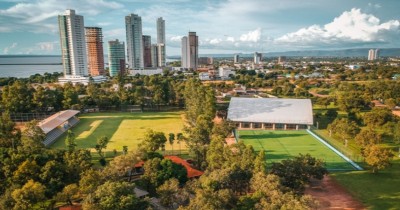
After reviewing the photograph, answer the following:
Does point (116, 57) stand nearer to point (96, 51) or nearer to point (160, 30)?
point (96, 51)

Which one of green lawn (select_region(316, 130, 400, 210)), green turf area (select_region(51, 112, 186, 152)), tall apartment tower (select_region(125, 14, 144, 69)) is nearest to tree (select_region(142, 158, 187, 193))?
green turf area (select_region(51, 112, 186, 152))

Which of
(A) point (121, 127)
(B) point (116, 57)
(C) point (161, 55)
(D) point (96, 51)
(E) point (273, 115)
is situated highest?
(D) point (96, 51)

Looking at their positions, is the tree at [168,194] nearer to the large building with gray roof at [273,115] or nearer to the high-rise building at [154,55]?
the large building with gray roof at [273,115]

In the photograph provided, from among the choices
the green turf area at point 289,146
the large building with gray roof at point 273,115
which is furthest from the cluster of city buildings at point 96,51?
the green turf area at point 289,146

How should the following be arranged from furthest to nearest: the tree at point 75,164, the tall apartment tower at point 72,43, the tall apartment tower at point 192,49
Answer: the tall apartment tower at point 192,49 < the tall apartment tower at point 72,43 < the tree at point 75,164

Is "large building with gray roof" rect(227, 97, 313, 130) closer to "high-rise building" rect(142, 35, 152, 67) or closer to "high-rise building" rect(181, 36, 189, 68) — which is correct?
"high-rise building" rect(142, 35, 152, 67)

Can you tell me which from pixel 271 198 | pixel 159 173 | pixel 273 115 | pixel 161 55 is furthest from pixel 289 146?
pixel 161 55
